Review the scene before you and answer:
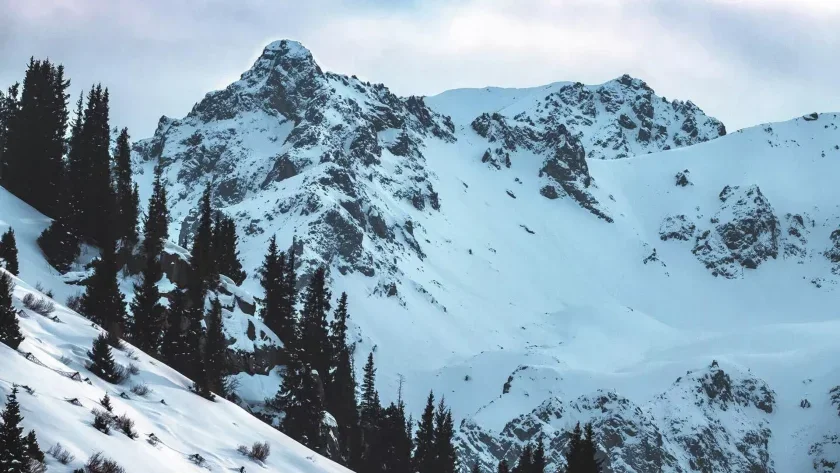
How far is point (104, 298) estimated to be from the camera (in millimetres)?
53531

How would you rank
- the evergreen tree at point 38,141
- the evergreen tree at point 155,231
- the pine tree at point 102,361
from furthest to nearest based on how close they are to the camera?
the evergreen tree at point 38,141 → the evergreen tree at point 155,231 → the pine tree at point 102,361

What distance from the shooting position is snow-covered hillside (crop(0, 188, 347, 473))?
94.1ft

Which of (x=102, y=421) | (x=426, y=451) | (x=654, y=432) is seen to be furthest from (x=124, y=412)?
(x=654, y=432)

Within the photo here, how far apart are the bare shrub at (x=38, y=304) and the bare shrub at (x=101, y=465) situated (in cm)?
1278

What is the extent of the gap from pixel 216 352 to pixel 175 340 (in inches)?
102

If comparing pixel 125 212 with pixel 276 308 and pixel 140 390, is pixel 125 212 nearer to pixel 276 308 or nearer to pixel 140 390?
pixel 276 308

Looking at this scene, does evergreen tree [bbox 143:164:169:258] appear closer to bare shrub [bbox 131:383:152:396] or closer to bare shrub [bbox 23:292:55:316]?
bare shrub [bbox 23:292:55:316]

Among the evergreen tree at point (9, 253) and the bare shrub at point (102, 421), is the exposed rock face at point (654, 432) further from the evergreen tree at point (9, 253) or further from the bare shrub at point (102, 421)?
the bare shrub at point (102, 421)

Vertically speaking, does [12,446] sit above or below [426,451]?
below

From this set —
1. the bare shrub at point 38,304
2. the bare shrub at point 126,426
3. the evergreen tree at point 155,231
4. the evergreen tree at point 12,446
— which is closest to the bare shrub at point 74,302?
the evergreen tree at point 155,231

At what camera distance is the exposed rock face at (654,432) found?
167 meters

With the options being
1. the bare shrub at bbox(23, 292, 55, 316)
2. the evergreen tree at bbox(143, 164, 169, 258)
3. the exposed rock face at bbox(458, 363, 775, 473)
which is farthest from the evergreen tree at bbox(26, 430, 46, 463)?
the exposed rock face at bbox(458, 363, 775, 473)

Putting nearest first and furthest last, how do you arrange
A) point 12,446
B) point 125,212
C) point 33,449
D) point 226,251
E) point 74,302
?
point 12,446 → point 33,449 → point 74,302 → point 125,212 → point 226,251

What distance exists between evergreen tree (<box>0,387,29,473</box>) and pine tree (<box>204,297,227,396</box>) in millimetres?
29948
